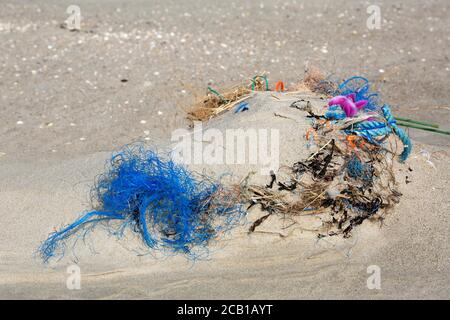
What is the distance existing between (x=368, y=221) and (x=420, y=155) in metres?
0.84

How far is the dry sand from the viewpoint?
3326 mm

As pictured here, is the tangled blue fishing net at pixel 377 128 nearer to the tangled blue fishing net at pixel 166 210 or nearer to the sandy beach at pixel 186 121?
the sandy beach at pixel 186 121

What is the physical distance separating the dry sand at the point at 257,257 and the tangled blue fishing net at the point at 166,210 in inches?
3.5

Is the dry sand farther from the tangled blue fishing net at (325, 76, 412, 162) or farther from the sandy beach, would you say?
the tangled blue fishing net at (325, 76, 412, 162)

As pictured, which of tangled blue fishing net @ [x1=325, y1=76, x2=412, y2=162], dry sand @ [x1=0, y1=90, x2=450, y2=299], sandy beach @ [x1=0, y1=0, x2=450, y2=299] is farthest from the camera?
tangled blue fishing net @ [x1=325, y1=76, x2=412, y2=162]

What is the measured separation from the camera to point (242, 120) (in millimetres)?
4066

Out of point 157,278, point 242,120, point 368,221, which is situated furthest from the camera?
point 242,120

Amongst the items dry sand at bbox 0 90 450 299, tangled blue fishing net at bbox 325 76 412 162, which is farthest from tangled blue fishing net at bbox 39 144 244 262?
tangled blue fishing net at bbox 325 76 412 162

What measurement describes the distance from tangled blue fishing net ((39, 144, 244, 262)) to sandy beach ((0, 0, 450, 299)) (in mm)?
92

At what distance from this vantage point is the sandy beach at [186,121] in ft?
11.3

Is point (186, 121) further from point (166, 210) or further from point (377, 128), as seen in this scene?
point (377, 128)

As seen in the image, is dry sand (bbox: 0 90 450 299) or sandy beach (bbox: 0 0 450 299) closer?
dry sand (bbox: 0 90 450 299)
